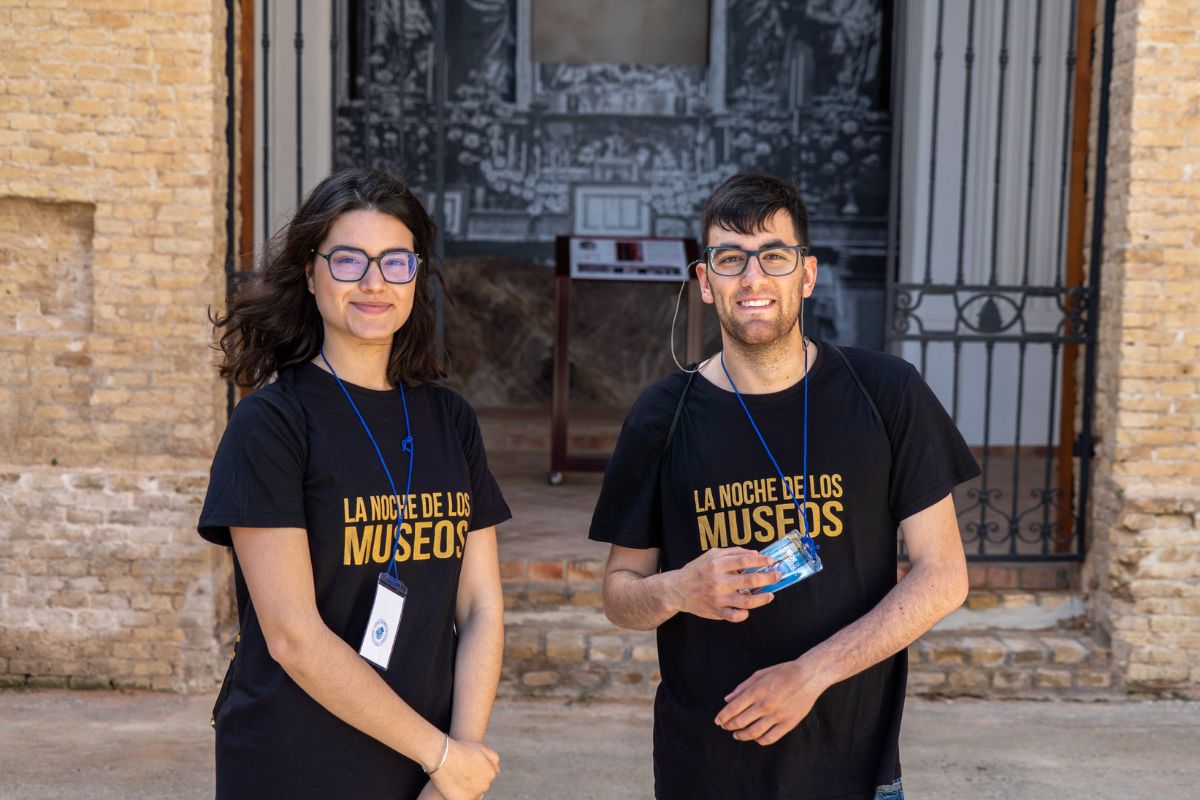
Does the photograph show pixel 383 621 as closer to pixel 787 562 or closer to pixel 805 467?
pixel 787 562

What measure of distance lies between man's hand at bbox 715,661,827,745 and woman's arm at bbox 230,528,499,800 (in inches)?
22.1

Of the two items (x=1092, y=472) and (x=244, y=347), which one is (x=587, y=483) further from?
(x=244, y=347)

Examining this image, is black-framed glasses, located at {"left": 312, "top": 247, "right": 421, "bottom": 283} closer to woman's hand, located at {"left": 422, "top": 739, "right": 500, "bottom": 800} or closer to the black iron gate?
woman's hand, located at {"left": 422, "top": 739, "right": 500, "bottom": 800}

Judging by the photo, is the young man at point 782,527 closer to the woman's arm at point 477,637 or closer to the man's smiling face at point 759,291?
the man's smiling face at point 759,291

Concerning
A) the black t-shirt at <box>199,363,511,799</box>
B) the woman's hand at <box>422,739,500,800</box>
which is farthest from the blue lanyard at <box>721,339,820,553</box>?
the woman's hand at <box>422,739,500,800</box>

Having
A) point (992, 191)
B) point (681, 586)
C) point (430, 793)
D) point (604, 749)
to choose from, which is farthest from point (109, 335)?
point (992, 191)

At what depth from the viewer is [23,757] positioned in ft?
15.4

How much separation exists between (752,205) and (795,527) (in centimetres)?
60

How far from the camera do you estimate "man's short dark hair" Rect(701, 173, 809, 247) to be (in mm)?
2330

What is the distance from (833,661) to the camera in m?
2.21

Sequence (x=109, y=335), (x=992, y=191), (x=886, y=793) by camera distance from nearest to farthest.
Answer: (x=886, y=793), (x=109, y=335), (x=992, y=191)

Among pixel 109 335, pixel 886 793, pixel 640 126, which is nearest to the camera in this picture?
pixel 886 793

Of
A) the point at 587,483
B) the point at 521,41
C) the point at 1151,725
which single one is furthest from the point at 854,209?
the point at 1151,725

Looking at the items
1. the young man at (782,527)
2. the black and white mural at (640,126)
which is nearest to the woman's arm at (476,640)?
the young man at (782,527)
